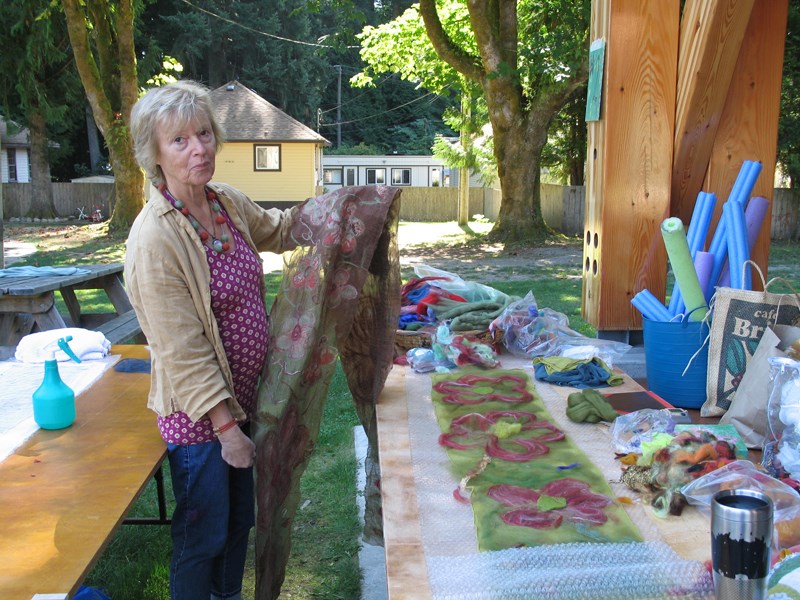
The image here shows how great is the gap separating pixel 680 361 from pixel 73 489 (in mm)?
2197

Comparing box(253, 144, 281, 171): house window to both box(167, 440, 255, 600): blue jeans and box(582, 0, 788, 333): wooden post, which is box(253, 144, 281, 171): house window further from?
box(167, 440, 255, 600): blue jeans

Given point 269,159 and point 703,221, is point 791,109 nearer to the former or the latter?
point 703,221

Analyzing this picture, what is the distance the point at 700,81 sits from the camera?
3330 millimetres

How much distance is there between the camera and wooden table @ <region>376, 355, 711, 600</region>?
5.88 ft

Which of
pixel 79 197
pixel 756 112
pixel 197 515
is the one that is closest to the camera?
pixel 197 515

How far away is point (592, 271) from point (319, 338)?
1.67 m

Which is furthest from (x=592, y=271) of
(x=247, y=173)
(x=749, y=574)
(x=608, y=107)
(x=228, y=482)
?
(x=247, y=173)

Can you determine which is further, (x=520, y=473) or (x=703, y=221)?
(x=703, y=221)

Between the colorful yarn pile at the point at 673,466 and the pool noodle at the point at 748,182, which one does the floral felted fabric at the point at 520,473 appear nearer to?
the colorful yarn pile at the point at 673,466

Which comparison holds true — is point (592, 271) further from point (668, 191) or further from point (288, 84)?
point (288, 84)

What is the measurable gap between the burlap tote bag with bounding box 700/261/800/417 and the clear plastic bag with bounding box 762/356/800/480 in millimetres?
342

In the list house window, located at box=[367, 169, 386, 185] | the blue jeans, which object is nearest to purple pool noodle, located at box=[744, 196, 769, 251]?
the blue jeans

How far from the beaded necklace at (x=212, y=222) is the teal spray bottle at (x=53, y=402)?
856mm

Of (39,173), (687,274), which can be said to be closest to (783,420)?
(687,274)
